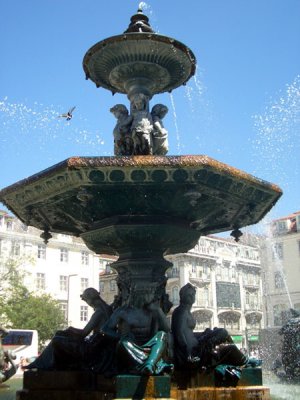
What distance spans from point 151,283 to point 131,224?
2.76 ft

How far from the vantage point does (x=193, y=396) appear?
19.8ft

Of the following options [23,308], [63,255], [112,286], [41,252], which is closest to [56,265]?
[63,255]

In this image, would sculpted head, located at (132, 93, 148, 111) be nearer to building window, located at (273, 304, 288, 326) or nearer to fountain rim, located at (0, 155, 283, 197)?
fountain rim, located at (0, 155, 283, 197)

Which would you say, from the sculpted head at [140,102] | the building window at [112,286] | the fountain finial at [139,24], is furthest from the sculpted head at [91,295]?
the building window at [112,286]

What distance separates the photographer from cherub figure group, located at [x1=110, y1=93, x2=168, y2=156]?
25.0 ft

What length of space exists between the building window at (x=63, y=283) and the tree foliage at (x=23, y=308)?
34.6 feet

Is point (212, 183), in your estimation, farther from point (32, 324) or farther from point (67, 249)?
point (67, 249)

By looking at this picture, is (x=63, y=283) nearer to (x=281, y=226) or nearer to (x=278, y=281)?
(x=278, y=281)

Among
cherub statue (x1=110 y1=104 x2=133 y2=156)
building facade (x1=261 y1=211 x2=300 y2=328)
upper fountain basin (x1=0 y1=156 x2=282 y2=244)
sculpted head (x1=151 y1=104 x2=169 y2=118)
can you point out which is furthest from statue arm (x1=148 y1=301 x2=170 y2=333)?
building facade (x1=261 y1=211 x2=300 y2=328)

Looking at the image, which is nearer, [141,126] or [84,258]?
[141,126]

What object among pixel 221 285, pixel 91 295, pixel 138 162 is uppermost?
pixel 221 285

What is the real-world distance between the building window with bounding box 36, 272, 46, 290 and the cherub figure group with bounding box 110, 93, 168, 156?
48.0 m

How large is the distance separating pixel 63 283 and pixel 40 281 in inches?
108

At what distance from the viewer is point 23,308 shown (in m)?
41.9
